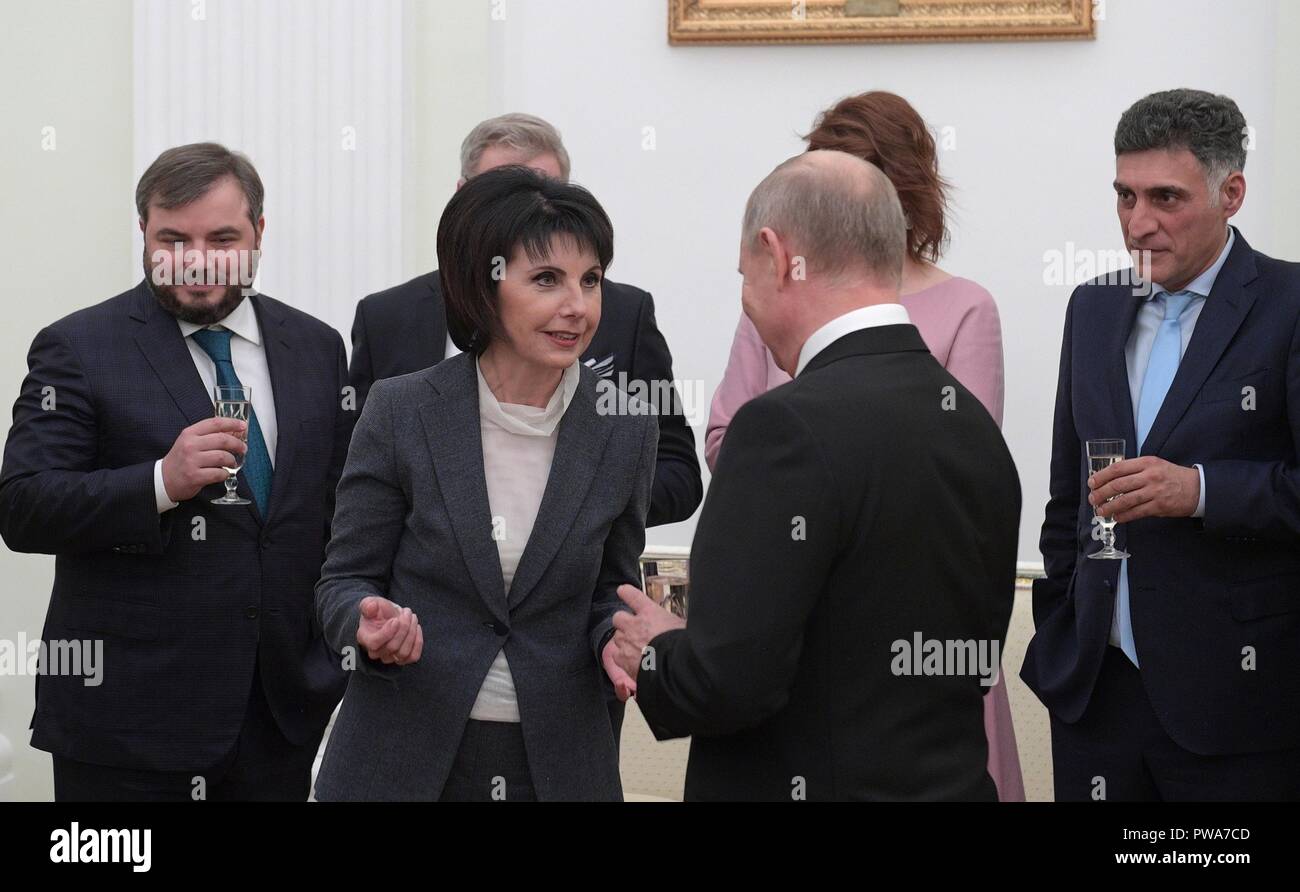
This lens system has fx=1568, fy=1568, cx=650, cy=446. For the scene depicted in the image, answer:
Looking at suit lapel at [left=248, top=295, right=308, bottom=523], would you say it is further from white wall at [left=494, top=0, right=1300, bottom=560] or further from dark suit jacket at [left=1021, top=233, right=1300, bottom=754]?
white wall at [left=494, top=0, right=1300, bottom=560]

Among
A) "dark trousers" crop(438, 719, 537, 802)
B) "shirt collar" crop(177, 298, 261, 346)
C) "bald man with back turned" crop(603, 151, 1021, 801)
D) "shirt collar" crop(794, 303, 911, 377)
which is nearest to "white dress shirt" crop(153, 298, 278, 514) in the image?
"shirt collar" crop(177, 298, 261, 346)

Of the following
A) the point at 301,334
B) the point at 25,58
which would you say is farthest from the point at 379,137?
the point at 301,334

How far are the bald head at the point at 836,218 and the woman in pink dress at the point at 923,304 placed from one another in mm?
1005

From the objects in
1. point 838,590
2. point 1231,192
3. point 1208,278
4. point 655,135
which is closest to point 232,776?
point 838,590

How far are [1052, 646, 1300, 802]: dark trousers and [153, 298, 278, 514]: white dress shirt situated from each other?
1.79m

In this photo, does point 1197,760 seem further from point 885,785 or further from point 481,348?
point 481,348

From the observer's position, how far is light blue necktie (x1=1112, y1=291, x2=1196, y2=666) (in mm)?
3158

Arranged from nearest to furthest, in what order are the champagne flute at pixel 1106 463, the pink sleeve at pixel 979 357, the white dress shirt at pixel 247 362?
→ the champagne flute at pixel 1106 463
the pink sleeve at pixel 979 357
the white dress shirt at pixel 247 362

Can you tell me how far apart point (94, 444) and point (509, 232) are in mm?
1182

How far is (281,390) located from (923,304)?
4.61 feet

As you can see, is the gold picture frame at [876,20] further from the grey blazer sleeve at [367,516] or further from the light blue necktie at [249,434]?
the grey blazer sleeve at [367,516]

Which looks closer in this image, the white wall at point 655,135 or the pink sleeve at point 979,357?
the pink sleeve at point 979,357

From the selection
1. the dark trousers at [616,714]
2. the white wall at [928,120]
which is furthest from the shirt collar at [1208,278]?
the white wall at [928,120]

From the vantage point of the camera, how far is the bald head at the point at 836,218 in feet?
7.30
